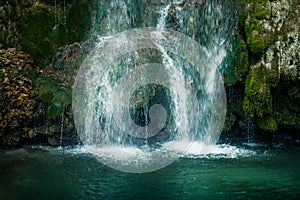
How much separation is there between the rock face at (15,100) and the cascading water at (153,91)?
1.57 metres

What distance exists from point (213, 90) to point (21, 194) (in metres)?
7.29

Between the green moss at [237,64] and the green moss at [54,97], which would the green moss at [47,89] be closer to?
the green moss at [54,97]

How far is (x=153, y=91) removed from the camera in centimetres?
1450

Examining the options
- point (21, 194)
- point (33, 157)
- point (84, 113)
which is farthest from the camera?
point (84, 113)

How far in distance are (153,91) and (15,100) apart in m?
4.59

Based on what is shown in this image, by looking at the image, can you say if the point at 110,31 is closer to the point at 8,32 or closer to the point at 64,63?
the point at 64,63

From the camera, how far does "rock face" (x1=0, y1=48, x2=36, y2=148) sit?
13805 millimetres

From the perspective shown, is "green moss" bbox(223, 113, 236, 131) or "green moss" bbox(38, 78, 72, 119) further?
"green moss" bbox(223, 113, 236, 131)

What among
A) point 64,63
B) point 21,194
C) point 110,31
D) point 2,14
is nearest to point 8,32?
point 2,14

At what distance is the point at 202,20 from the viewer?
14.5m

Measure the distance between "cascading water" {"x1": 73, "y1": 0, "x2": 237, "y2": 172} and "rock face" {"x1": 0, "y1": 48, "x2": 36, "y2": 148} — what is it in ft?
5.17

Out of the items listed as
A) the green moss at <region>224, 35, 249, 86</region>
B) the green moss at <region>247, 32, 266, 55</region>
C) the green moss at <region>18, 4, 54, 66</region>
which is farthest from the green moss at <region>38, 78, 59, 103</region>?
the green moss at <region>247, 32, 266, 55</region>

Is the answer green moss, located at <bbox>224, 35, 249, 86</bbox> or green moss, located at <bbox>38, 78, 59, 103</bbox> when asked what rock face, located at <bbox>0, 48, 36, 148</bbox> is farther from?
green moss, located at <bbox>224, 35, 249, 86</bbox>

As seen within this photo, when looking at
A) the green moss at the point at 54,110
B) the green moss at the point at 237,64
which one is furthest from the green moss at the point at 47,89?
the green moss at the point at 237,64
